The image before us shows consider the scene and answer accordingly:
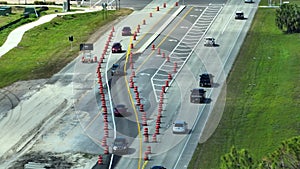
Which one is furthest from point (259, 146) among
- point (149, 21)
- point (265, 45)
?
point (149, 21)

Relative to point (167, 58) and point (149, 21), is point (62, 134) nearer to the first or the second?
point (167, 58)

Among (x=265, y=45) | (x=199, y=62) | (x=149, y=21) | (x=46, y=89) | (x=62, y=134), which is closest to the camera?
(x=62, y=134)

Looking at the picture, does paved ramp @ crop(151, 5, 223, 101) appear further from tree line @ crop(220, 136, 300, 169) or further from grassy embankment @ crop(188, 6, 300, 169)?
tree line @ crop(220, 136, 300, 169)

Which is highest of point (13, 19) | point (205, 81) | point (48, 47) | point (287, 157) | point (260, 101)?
point (287, 157)

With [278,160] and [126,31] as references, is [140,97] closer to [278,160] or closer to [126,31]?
[126,31]

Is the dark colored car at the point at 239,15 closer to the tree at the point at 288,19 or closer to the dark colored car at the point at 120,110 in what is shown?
the tree at the point at 288,19

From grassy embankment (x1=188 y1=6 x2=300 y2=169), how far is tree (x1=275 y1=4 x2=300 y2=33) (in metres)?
2.05

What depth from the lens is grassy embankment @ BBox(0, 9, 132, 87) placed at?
4190 inches

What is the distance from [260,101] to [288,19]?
127 feet

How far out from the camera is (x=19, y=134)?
82312 mm

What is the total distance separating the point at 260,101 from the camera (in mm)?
→ 90062

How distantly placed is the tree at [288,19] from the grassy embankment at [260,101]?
2.05 meters

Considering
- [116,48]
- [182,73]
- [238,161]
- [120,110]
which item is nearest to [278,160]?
[238,161]

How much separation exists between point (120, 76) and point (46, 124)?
19.2 m
